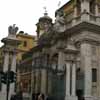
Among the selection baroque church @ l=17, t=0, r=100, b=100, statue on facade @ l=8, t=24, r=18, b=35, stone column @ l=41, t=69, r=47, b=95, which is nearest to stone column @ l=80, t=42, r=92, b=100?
baroque church @ l=17, t=0, r=100, b=100

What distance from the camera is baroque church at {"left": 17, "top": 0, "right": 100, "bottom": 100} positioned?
20312 mm

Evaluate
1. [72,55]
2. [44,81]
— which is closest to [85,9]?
[44,81]

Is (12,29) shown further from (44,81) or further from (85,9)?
(44,81)

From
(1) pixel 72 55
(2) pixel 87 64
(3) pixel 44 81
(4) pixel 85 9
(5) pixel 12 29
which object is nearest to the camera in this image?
(1) pixel 72 55

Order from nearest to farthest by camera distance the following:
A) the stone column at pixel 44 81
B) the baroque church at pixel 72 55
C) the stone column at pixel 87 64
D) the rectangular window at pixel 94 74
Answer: the baroque church at pixel 72 55
the stone column at pixel 87 64
the rectangular window at pixel 94 74
the stone column at pixel 44 81

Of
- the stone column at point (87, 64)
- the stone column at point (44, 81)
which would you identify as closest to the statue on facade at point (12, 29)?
the stone column at point (87, 64)

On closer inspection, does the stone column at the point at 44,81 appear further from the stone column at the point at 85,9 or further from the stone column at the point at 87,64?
the stone column at the point at 85,9

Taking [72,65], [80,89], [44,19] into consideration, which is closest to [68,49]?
[72,65]

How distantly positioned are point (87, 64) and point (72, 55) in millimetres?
7936

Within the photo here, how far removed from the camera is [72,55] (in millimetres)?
19516

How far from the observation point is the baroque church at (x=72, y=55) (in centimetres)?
2031

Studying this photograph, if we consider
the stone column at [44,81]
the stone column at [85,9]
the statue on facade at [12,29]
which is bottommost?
the stone column at [44,81]

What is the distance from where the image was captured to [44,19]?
38.8 m

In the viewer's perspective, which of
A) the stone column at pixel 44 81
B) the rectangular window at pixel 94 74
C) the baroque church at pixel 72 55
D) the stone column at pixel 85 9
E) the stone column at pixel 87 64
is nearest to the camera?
the baroque church at pixel 72 55
